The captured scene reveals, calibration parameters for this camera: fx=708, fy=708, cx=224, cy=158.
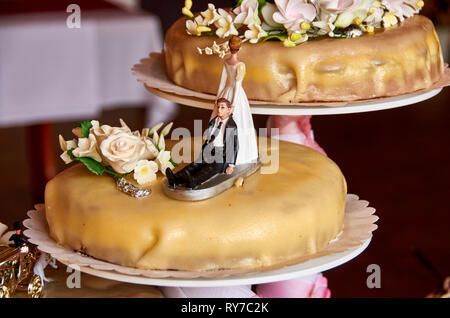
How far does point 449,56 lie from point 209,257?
19.4ft

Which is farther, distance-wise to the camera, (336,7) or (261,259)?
(336,7)

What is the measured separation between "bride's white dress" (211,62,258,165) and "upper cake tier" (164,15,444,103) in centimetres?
22

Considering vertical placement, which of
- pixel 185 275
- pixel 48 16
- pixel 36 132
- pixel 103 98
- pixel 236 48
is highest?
pixel 236 48

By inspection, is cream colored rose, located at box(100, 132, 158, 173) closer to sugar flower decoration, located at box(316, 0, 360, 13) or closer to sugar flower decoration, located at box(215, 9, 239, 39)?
sugar flower decoration, located at box(215, 9, 239, 39)

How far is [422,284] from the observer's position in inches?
138

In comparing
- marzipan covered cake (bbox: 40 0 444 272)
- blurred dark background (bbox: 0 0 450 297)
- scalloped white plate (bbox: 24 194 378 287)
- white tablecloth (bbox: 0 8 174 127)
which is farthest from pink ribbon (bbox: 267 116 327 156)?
white tablecloth (bbox: 0 8 174 127)

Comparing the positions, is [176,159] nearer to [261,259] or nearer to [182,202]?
[182,202]

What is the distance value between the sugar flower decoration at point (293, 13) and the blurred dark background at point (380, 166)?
4.25 ft

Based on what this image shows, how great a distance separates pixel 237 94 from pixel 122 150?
26cm

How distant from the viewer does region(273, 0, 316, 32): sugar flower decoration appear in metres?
1.65

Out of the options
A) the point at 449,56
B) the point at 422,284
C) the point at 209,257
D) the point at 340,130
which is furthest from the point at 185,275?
the point at 449,56

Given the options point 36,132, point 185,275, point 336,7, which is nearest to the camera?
point 185,275

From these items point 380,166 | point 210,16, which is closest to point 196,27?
point 210,16

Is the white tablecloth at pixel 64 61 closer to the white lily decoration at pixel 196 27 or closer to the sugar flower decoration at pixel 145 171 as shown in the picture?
the white lily decoration at pixel 196 27
